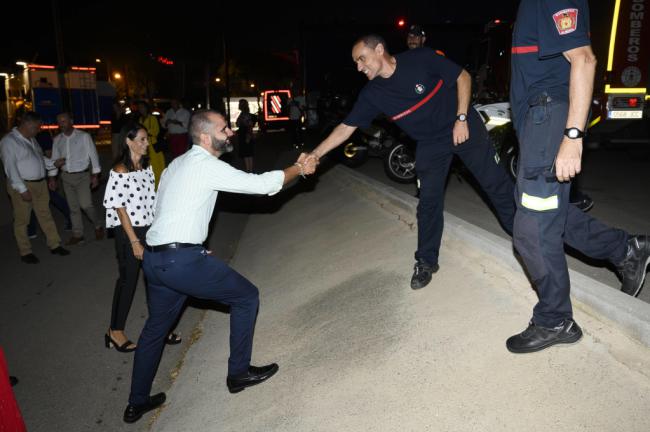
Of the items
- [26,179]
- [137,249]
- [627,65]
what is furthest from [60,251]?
[627,65]

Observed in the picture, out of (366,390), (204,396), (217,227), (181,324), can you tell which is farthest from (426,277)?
(217,227)

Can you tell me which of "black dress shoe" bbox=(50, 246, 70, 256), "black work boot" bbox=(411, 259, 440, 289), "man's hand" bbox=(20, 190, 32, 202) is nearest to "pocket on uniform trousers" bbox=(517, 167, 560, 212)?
"black work boot" bbox=(411, 259, 440, 289)

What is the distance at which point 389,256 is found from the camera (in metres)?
4.86

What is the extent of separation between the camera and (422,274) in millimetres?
3977

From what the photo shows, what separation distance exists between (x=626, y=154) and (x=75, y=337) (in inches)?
505

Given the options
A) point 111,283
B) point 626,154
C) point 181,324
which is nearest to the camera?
point 181,324

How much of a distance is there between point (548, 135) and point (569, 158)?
0.18 metres

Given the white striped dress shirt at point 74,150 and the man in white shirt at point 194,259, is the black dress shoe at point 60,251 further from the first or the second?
the man in white shirt at point 194,259

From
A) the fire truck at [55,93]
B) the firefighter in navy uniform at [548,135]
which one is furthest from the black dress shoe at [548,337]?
the fire truck at [55,93]

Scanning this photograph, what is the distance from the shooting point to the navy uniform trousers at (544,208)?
257 cm

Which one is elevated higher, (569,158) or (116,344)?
(569,158)

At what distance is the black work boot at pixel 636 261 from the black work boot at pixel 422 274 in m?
1.35

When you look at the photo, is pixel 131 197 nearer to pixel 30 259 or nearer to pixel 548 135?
pixel 548 135

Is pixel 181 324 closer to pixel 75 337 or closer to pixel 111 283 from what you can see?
pixel 75 337
